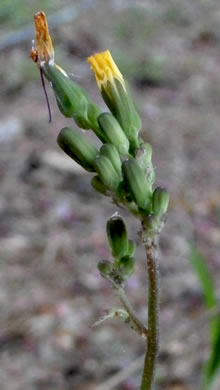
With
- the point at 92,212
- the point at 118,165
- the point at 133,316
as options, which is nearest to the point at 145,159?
the point at 118,165

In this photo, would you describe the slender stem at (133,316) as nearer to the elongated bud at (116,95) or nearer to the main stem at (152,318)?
the main stem at (152,318)

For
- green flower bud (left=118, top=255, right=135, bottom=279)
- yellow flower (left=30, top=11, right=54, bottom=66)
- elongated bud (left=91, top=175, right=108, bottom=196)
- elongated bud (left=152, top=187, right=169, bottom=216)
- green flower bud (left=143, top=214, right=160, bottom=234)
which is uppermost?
yellow flower (left=30, top=11, right=54, bottom=66)

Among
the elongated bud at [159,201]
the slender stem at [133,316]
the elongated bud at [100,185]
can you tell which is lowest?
the slender stem at [133,316]

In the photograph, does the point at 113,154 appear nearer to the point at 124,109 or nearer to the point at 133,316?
the point at 124,109

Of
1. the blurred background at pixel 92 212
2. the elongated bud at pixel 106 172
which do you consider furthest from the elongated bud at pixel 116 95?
the blurred background at pixel 92 212

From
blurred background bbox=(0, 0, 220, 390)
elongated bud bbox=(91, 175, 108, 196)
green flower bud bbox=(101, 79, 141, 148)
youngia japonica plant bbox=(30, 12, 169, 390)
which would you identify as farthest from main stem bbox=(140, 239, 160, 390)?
blurred background bbox=(0, 0, 220, 390)

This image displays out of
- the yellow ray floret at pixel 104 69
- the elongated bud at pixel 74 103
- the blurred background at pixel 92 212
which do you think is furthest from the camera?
the blurred background at pixel 92 212

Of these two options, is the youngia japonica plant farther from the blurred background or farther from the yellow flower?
the blurred background
